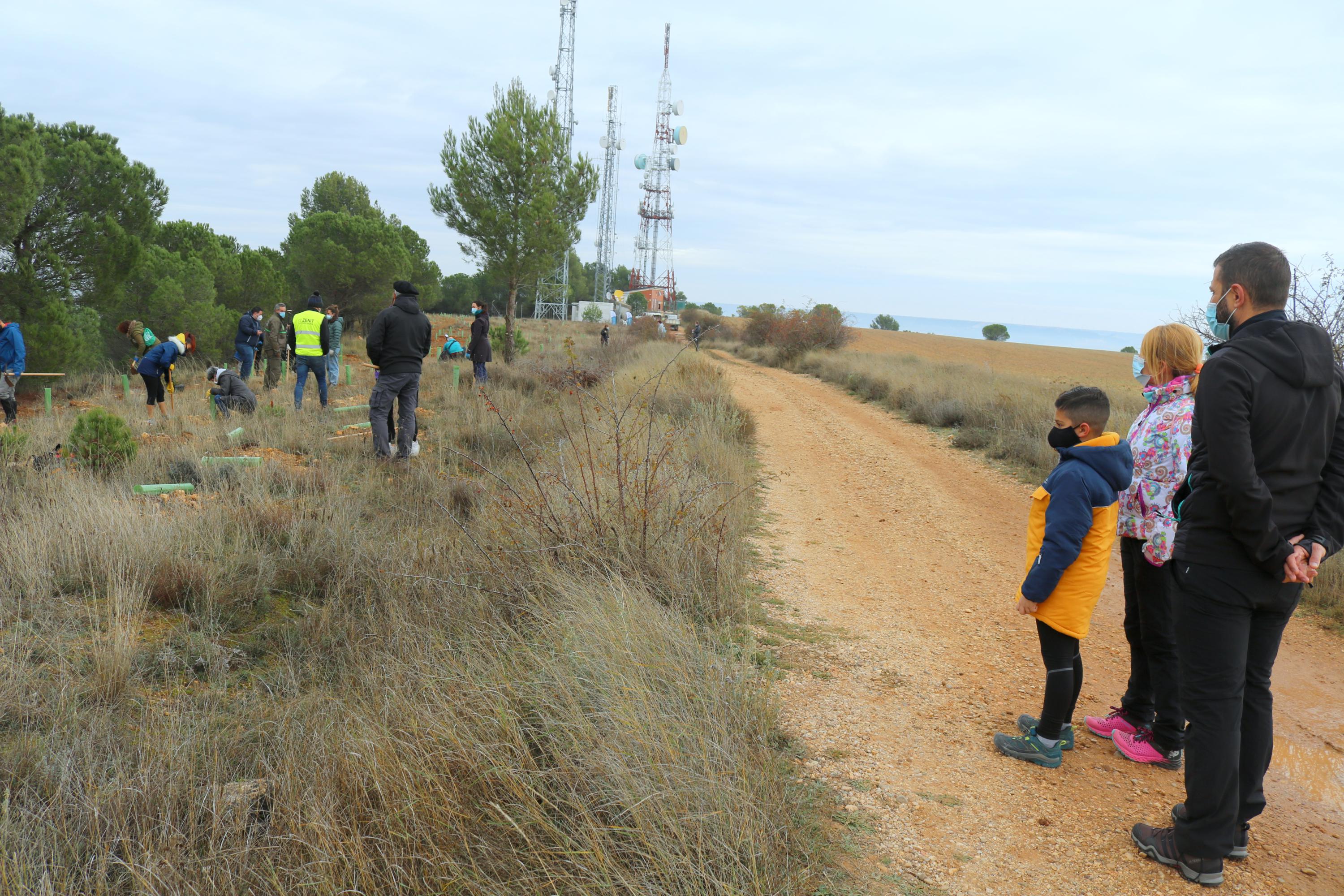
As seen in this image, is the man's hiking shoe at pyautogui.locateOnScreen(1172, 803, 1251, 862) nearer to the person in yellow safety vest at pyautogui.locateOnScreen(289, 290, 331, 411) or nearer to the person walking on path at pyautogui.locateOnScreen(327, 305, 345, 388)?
the person in yellow safety vest at pyautogui.locateOnScreen(289, 290, 331, 411)

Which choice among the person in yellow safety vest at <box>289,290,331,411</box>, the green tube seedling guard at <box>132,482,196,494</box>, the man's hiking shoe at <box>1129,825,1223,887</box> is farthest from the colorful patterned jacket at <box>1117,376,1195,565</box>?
the person in yellow safety vest at <box>289,290,331,411</box>

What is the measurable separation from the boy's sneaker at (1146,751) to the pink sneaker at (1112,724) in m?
0.06

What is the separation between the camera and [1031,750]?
3.28 meters

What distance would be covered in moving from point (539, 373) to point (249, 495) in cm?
910

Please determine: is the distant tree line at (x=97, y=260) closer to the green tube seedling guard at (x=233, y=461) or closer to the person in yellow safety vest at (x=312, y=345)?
the person in yellow safety vest at (x=312, y=345)

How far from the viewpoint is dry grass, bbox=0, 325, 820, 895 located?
229cm

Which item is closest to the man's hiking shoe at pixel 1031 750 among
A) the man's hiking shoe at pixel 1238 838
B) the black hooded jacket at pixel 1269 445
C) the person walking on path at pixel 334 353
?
the man's hiking shoe at pixel 1238 838

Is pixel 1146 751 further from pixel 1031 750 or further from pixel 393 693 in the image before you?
pixel 393 693

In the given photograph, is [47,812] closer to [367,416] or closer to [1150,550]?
[1150,550]

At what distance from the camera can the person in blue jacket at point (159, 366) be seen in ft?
37.8

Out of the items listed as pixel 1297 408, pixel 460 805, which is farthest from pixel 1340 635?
pixel 460 805

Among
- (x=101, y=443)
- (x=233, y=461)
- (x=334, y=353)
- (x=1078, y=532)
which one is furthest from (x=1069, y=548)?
(x=334, y=353)

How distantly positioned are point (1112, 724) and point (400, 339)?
759 centimetres

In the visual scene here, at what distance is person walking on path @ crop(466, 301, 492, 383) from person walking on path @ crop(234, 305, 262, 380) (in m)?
4.06
